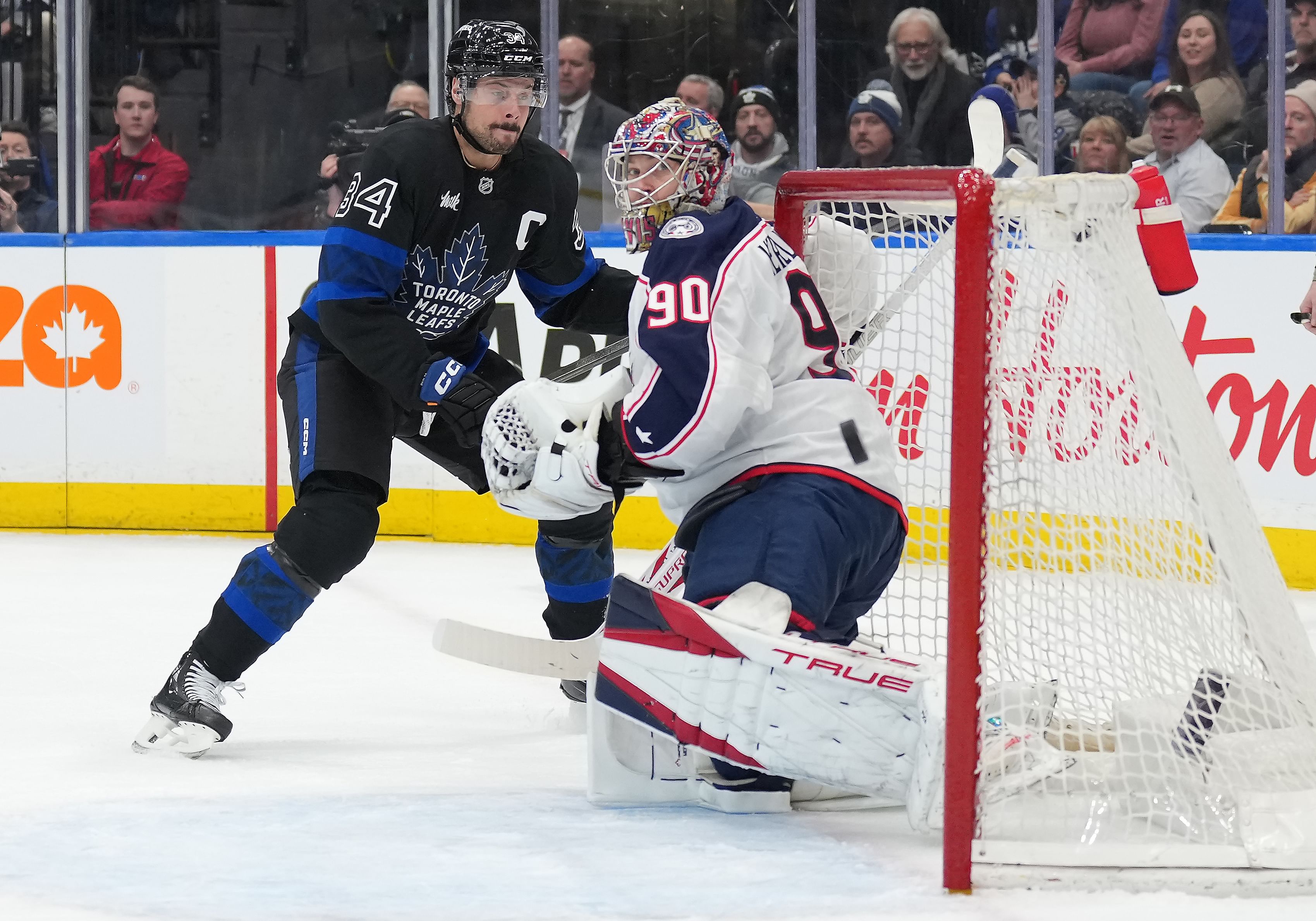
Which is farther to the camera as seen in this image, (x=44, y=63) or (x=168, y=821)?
(x=44, y=63)

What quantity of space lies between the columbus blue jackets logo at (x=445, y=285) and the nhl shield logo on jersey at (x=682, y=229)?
0.59 metres

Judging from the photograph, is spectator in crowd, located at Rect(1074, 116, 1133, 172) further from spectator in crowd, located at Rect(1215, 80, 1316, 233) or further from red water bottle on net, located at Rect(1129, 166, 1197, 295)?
red water bottle on net, located at Rect(1129, 166, 1197, 295)

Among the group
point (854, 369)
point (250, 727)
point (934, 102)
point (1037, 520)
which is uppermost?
point (934, 102)

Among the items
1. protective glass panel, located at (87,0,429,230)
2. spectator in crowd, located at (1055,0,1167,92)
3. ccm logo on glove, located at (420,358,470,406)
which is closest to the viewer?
ccm logo on glove, located at (420,358,470,406)

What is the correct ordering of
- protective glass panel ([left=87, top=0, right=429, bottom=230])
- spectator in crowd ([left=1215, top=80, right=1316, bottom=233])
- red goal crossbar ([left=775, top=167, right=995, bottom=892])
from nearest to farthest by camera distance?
red goal crossbar ([left=775, top=167, right=995, bottom=892]) → spectator in crowd ([left=1215, top=80, right=1316, bottom=233]) → protective glass panel ([left=87, top=0, right=429, bottom=230])

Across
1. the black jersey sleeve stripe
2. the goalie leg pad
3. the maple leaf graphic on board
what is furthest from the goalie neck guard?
the maple leaf graphic on board

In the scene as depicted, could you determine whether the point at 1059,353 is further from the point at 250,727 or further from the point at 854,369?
the point at 250,727

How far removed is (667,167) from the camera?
2129mm

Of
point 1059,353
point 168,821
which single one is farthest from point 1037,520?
point 168,821

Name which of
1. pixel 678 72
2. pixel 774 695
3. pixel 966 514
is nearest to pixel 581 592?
pixel 774 695

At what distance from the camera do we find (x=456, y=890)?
179 centimetres

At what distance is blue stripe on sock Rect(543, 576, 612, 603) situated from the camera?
276 cm

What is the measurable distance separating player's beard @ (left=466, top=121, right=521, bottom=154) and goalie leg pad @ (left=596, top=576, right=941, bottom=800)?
82cm

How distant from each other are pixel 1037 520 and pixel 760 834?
50 centimetres
